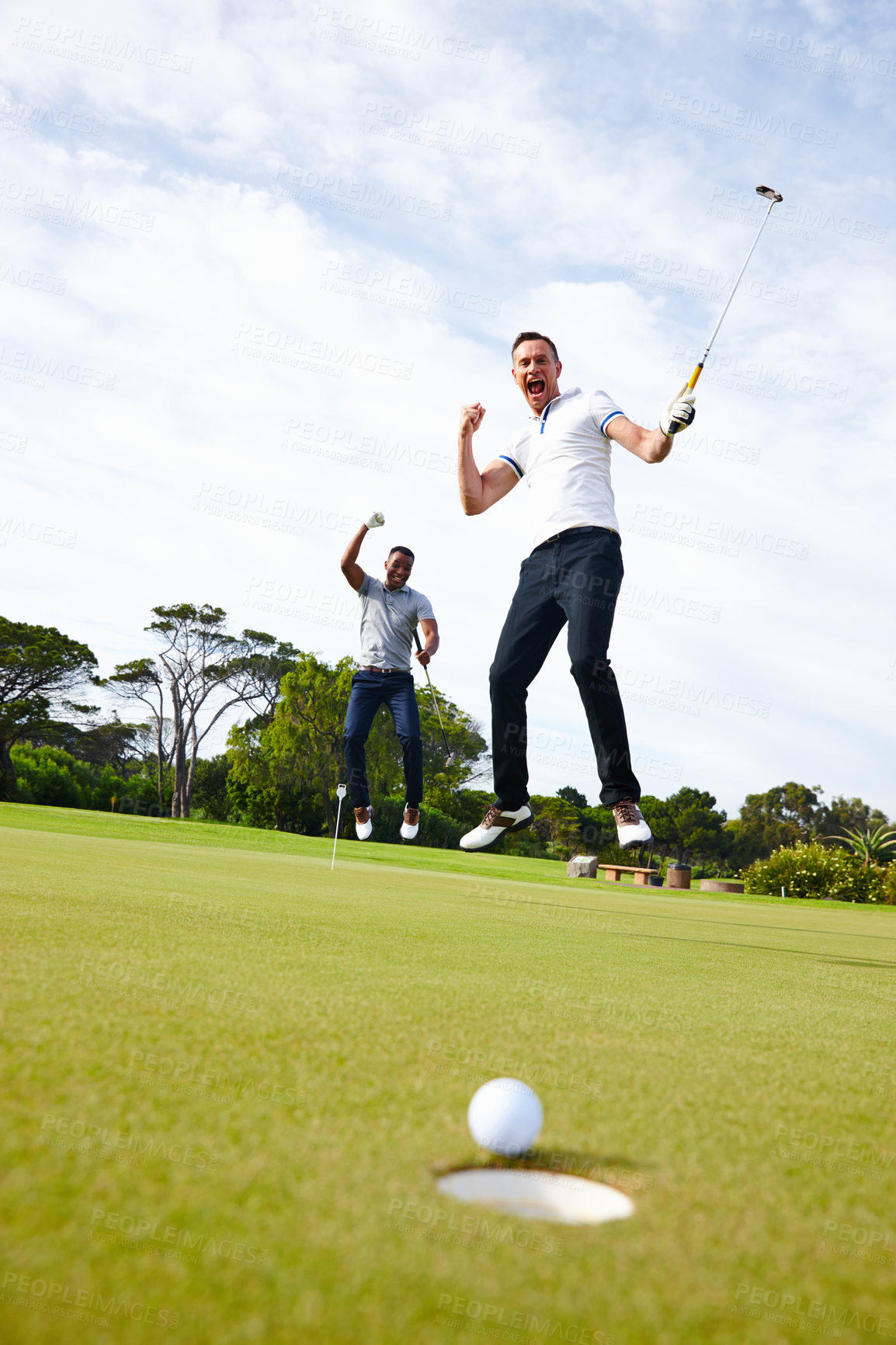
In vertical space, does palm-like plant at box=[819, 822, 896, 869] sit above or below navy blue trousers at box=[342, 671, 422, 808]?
below

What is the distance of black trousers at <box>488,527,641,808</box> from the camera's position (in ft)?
16.4

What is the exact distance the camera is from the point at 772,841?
87.3 m

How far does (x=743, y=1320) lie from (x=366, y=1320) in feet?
1.76

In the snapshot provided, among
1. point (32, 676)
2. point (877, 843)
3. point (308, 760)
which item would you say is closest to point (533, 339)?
point (877, 843)

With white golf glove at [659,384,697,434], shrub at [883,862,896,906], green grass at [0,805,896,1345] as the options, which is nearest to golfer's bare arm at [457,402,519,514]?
white golf glove at [659,384,697,434]

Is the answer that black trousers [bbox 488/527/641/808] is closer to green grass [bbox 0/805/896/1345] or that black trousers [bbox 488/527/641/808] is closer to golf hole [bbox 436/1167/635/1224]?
green grass [bbox 0/805/896/1345]

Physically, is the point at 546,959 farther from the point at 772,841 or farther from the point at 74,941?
the point at 772,841

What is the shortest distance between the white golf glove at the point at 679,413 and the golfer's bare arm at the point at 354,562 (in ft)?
13.9

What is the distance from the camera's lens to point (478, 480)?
602 cm

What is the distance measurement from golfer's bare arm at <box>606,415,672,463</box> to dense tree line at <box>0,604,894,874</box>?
39075 mm

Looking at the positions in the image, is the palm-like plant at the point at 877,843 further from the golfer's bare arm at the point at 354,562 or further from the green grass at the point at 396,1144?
the green grass at the point at 396,1144

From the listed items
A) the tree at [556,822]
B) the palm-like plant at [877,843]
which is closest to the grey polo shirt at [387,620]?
the palm-like plant at [877,843]

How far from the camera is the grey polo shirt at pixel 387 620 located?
9367mm

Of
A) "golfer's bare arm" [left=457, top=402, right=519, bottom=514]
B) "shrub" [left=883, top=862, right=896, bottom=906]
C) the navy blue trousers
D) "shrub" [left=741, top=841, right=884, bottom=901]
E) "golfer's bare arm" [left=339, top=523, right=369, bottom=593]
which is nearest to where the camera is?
"golfer's bare arm" [left=457, top=402, right=519, bottom=514]
